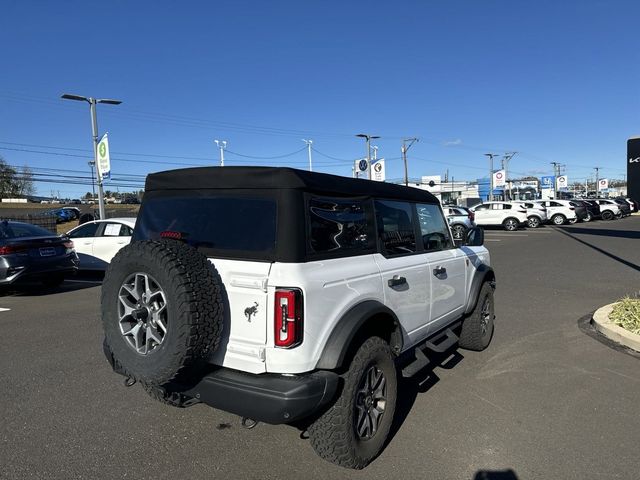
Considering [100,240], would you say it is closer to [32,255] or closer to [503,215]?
[32,255]

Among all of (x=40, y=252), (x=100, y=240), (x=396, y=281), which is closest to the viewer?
(x=396, y=281)

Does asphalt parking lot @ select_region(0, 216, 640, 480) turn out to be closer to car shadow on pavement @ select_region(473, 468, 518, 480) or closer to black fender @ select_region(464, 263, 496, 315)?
car shadow on pavement @ select_region(473, 468, 518, 480)

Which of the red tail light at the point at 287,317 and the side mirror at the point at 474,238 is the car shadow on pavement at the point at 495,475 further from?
the side mirror at the point at 474,238

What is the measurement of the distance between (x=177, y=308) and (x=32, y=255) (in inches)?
316

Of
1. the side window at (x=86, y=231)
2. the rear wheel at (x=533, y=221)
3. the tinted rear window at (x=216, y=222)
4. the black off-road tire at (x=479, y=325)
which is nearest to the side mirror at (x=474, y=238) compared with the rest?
the black off-road tire at (x=479, y=325)

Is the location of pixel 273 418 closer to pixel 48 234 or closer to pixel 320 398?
pixel 320 398

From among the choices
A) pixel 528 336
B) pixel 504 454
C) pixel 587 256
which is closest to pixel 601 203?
pixel 587 256

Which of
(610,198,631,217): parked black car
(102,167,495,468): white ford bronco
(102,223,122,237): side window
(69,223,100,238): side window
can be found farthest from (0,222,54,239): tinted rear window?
(610,198,631,217): parked black car

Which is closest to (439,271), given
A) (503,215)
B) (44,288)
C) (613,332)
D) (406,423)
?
(406,423)

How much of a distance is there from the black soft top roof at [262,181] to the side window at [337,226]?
85mm

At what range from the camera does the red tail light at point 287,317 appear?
2.65m

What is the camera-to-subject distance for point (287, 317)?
104 inches

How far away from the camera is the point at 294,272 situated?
106 inches

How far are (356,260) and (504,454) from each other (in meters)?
1.66
